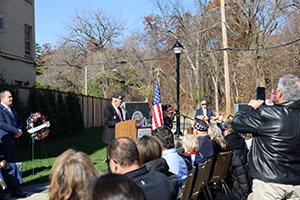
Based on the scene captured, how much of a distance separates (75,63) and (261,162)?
207 feet

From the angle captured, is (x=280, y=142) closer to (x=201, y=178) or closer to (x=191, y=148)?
(x=201, y=178)

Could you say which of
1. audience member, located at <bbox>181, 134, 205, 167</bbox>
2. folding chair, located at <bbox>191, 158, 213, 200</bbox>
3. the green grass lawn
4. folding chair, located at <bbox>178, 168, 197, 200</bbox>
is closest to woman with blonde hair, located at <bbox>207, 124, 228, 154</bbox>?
audience member, located at <bbox>181, 134, 205, 167</bbox>

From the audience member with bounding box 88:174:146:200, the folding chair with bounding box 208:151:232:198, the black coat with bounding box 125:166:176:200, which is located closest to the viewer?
the audience member with bounding box 88:174:146:200

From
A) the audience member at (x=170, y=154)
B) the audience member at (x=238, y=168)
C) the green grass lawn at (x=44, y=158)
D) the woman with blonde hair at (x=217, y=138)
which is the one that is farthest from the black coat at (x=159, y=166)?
the green grass lawn at (x=44, y=158)

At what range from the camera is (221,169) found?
26.6 ft

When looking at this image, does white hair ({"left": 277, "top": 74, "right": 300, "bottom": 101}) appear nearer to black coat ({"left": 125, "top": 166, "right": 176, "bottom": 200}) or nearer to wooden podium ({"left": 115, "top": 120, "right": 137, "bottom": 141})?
black coat ({"left": 125, "top": 166, "right": 176, "bottom": 200})

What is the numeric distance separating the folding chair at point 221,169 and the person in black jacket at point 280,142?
9.40ft

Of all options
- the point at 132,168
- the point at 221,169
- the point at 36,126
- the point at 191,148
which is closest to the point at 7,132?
the point at 36,126

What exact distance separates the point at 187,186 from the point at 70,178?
261cm

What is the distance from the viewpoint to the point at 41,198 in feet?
29.2

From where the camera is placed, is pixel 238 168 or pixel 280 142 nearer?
pixel 280 142

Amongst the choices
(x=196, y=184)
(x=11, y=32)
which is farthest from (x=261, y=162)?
(x=11, y=32)

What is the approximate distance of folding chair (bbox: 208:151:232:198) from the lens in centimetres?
785

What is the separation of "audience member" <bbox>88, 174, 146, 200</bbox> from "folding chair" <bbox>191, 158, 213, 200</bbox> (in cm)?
423
